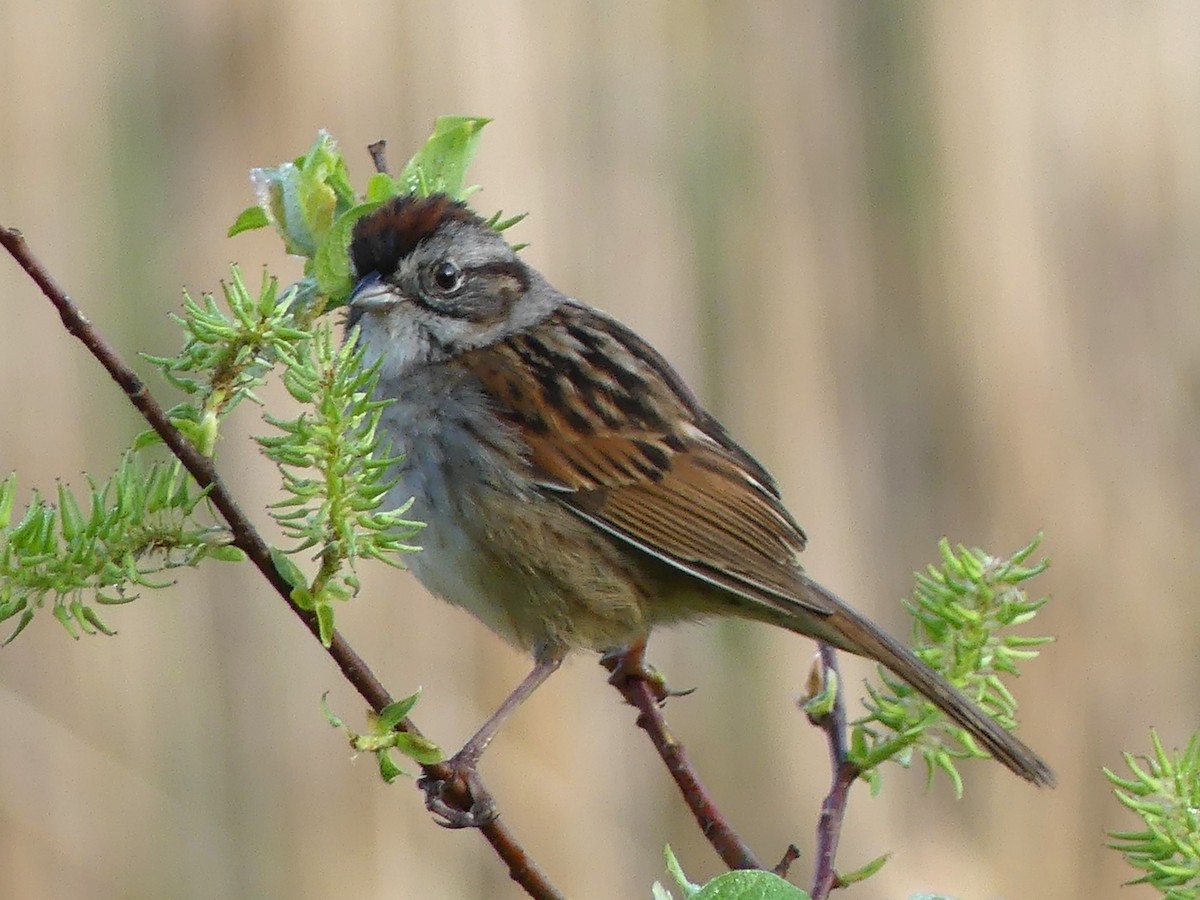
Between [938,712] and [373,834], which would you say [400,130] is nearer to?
[373,834]

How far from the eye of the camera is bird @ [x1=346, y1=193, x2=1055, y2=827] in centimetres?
184

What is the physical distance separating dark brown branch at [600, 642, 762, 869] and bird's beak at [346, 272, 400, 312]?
1.63 feet

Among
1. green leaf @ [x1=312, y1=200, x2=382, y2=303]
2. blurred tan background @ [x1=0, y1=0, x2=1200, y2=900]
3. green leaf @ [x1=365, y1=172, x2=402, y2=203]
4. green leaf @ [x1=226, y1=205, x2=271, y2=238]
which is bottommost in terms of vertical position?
blurred tan background @ [x1=0, y1=0, x2=1200, y2=900]

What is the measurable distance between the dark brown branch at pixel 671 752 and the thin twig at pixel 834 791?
5 centimetres

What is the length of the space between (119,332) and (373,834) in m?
1.11

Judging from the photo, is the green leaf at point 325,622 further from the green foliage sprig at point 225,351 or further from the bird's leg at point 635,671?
the bird's leg at point 635,671

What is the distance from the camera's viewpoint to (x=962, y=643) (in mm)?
1055

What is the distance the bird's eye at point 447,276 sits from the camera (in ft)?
6.43

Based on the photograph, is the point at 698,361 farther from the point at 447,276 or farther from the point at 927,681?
the point at 927,681

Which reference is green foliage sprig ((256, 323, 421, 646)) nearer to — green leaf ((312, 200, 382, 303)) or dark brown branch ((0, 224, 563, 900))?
dark brown branch ((0, 224, 563, 900))

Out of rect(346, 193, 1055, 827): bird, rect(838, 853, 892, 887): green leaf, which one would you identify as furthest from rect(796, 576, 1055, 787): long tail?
rect(838, 853, 892, 887): green leaf

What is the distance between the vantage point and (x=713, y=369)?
3.36 metres

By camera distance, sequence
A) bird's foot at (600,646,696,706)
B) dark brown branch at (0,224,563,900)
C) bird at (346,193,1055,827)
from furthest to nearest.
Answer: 1. bird at (346,193,1055,827)
2. bird's foot at (600,646,696,706)
3. dark brown branch at (0,224,563,900)

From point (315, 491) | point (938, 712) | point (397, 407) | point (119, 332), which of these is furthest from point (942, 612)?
point (119, 332)
